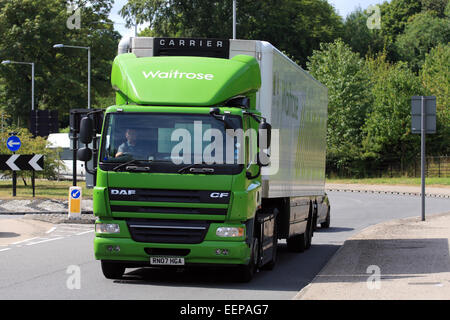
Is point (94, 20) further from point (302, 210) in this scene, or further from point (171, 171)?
point (171, 171)

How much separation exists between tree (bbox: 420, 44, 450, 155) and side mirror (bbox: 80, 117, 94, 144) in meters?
64.7

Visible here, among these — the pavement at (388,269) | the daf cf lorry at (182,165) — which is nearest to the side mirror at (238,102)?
the daf cf lorry at (182,165)

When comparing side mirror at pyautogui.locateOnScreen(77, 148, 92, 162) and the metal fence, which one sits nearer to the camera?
side mirror at pyautogui.locateOnScreen(77, 148, 92, 162)

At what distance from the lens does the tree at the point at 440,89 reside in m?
74.9

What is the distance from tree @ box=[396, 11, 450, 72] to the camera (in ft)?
325

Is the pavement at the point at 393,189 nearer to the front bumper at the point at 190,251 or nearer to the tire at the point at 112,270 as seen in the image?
the tire at the point at 112,270

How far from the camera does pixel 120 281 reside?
41.0 feet

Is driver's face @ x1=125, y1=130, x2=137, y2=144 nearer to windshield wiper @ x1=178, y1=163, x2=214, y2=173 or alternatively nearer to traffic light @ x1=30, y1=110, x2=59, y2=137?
windshield wiper @ x1=178, y1=163, x2=214, y2=173

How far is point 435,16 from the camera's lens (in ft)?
354

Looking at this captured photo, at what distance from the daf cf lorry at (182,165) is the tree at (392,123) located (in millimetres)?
60471

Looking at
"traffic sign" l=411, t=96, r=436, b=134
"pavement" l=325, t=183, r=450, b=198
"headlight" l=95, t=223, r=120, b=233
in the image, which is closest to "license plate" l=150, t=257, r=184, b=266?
"headlight" l=95, t=223, r=120, b=233

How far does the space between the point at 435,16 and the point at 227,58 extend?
3893 inches

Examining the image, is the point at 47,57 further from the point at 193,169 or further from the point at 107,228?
the point at 193,169
